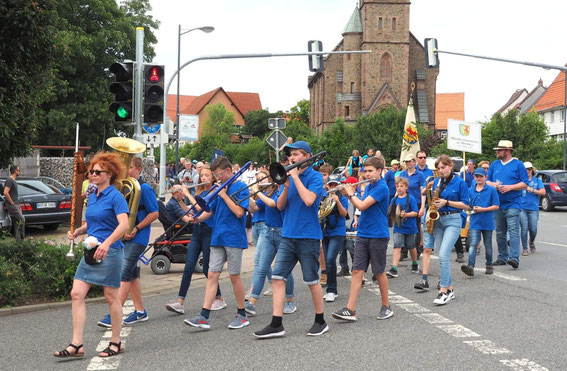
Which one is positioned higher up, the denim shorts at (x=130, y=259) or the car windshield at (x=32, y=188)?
the car windshield at (x=32, y=188)

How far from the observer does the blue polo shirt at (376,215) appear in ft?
24.3

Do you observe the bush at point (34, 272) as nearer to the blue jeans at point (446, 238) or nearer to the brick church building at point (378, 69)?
the blue jeans at point (446, 238)

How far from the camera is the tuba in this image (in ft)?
21.7

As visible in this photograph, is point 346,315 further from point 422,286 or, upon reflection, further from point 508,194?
point 508,194

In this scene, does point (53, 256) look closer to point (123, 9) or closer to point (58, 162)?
point (58, 162)

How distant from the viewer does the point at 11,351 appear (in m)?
6.17

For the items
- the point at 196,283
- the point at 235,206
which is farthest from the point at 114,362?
the point at 196,283

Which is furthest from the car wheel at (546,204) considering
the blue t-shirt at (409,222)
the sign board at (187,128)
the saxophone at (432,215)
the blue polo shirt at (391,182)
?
the saxophone at (432,215)

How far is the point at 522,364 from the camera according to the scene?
548 centimetres

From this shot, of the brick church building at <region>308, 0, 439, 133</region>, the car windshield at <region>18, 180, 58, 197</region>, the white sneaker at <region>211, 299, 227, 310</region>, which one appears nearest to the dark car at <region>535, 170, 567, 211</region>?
the car windshield at <region>18, 180, 58, 197</region>

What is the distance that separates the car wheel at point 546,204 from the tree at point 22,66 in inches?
876

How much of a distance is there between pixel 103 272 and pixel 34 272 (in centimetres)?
318

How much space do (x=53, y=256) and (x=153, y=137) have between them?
32.6 feet

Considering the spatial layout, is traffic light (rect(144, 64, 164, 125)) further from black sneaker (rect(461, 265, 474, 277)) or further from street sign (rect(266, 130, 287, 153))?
street sign (rect(266, 130, 287, 153))
